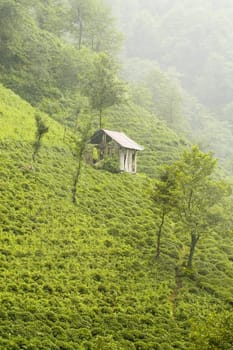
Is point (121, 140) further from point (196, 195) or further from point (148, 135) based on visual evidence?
point (196, 195)

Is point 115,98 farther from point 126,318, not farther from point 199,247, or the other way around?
point 126,318

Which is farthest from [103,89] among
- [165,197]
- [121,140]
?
[165,197]

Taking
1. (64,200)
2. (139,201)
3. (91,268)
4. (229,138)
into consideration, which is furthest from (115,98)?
(229,138)

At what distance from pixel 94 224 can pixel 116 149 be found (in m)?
18.6

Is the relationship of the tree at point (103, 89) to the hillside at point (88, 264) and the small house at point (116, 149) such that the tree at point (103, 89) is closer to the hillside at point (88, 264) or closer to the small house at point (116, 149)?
the small house at point (116, 149)

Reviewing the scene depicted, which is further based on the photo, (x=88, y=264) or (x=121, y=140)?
(x=121, y=140)

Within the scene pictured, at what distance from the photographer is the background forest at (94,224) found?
28172mm

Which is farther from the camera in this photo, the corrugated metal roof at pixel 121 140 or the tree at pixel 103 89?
the tree at pixel 103 89

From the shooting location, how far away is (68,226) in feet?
131

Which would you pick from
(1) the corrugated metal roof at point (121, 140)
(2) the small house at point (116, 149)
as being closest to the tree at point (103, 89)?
(1) the corrugated metal roof at point (121, 140)

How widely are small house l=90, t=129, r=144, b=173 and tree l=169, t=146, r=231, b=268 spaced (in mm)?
16576

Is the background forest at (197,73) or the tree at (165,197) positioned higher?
the background forest at (197,73)

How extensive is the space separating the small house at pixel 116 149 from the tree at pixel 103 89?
6459 mm

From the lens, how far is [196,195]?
139ft
